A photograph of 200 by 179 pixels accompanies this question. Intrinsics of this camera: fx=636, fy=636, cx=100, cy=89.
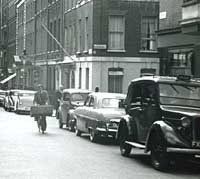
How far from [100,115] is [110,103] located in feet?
4.50

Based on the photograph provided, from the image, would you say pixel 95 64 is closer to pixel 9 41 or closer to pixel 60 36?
pixel 60 36

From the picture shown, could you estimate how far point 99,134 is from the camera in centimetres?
2006

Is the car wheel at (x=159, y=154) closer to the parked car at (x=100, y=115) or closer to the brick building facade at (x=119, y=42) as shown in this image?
the parked car at (x=100, y=115)

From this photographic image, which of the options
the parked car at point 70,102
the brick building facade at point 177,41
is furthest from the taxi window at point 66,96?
the brick building facade at point 177,41

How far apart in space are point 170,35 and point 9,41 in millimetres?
68580

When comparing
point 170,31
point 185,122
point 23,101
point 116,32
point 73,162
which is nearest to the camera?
point 185,122

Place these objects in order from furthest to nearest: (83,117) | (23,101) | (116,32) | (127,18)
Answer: (23,101) < (116,32) < (127,18) < (83,117)

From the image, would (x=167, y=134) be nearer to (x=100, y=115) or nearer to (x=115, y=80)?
(x=100, y=115)

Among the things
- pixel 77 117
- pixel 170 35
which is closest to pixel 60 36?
pixel 170 35

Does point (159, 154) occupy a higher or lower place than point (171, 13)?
lower

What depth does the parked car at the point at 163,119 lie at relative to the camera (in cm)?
1322

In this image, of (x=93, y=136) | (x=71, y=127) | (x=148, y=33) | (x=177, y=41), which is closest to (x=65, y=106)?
(x=71, y=127)

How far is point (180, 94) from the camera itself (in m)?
14.8

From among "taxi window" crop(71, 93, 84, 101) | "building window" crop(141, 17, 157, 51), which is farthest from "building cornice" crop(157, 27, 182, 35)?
"building window" crop(141, 17, 157, 51)
